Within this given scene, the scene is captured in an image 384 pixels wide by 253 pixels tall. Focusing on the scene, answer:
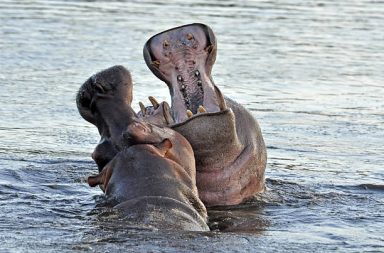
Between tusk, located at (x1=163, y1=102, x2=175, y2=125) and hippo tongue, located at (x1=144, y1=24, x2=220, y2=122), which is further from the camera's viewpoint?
hippo tongue, located at (x1=144, y1=24, x2=220, y2=122)

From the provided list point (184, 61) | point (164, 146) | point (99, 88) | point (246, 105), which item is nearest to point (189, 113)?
point (184, 61)

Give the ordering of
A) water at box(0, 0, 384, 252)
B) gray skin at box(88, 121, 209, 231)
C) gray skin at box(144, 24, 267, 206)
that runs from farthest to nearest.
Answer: gray skin at box(144, 24, 267, 206) < water at box(0, 0, 384, 252) < gray skin at box(88, 121, 209, 231)

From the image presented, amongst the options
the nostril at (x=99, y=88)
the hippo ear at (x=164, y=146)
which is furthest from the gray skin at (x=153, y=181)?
the nostril at (x=99, y=88)

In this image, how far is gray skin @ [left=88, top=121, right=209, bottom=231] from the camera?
5.37 meters

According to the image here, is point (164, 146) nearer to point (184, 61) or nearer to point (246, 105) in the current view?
point (184, 61)

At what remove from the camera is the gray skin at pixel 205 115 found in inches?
250

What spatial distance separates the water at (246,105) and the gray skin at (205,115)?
0.18 metres

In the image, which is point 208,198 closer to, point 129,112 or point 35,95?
point 129,112

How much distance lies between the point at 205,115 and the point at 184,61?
1.38 ft

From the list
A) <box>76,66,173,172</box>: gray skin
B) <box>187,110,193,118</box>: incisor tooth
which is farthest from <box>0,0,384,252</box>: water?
<box>187,110,193,118</box>: incisor tooth

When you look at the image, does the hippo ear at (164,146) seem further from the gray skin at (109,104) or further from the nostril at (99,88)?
the nostril at (99,88)

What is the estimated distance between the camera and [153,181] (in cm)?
554

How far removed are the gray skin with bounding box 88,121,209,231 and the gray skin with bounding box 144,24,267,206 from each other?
0.40 m

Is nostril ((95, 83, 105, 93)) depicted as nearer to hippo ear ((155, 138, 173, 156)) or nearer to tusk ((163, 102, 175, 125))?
hippo ear ((155, 138, 173, 156))
